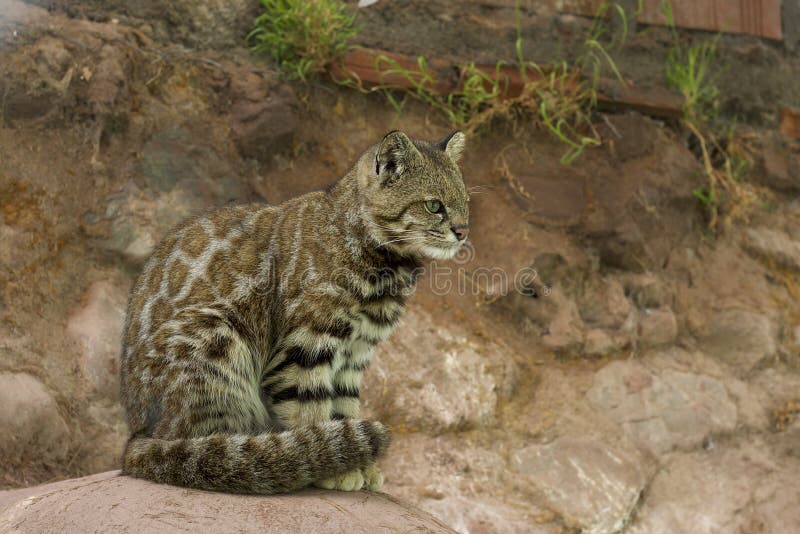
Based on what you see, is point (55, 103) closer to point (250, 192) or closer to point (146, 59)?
point (146, 59)

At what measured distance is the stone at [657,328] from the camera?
605 cm

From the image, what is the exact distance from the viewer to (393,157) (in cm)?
438

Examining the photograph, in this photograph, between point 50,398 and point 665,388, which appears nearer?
point 50,398

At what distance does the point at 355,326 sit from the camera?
13.6 feet

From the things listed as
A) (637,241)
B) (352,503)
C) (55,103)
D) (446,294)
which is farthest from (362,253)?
(637,241)

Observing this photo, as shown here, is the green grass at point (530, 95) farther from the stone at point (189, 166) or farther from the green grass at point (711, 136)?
the stone at point (189, 166)

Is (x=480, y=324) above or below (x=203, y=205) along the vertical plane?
below

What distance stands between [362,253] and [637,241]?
273 centimetres

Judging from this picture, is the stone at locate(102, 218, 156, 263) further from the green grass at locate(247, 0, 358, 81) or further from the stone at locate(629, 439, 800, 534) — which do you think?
the stone at locate(629, 439, 800, 534)

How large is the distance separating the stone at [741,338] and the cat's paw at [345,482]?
319 cm

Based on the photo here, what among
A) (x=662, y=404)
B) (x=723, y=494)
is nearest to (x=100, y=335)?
(x=662, y=404)

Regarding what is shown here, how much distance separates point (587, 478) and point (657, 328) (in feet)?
4.37

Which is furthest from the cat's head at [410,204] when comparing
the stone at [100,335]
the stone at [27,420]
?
the stone at [27,420]

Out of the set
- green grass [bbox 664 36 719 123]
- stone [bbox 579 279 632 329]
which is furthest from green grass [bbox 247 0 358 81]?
green grass [bbox 664 36 719 123]
